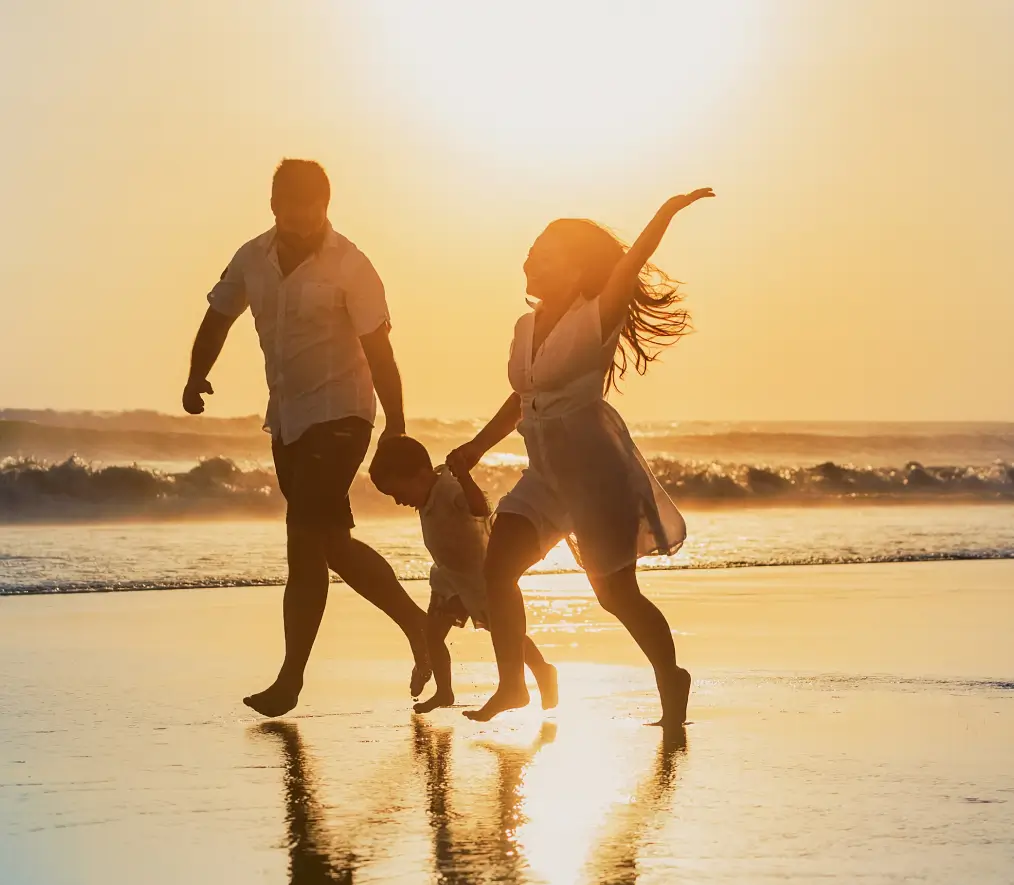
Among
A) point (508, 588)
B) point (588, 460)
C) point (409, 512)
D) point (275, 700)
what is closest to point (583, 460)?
point (588, 460)

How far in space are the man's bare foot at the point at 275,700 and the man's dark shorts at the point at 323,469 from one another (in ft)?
2.08

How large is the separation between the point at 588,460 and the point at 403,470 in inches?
31.9

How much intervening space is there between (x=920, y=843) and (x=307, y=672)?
164 inches

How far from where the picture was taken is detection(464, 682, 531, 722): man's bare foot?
5891mm

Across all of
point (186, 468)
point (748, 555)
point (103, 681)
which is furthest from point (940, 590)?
point (186, 468)

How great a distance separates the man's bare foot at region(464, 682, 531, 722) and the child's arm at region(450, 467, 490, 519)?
2.13 ft

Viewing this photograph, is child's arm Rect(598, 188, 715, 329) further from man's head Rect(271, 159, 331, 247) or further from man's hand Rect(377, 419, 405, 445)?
man's head Rect(271, 159, 331, 247)

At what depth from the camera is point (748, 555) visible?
51.8 feet

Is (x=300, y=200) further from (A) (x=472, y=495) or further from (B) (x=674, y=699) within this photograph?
(B) (x=674, y=699)

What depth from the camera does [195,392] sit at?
22.1ft

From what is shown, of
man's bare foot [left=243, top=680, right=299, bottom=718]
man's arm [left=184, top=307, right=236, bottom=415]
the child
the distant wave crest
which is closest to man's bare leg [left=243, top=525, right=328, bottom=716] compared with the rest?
man's bare foot [left=243, top=680, right=299, bottom=718]

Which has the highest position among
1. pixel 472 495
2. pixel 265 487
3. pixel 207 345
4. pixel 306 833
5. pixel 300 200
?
pixel 300 200

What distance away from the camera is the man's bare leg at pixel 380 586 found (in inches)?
260

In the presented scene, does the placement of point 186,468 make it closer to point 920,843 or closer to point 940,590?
point 940,590
